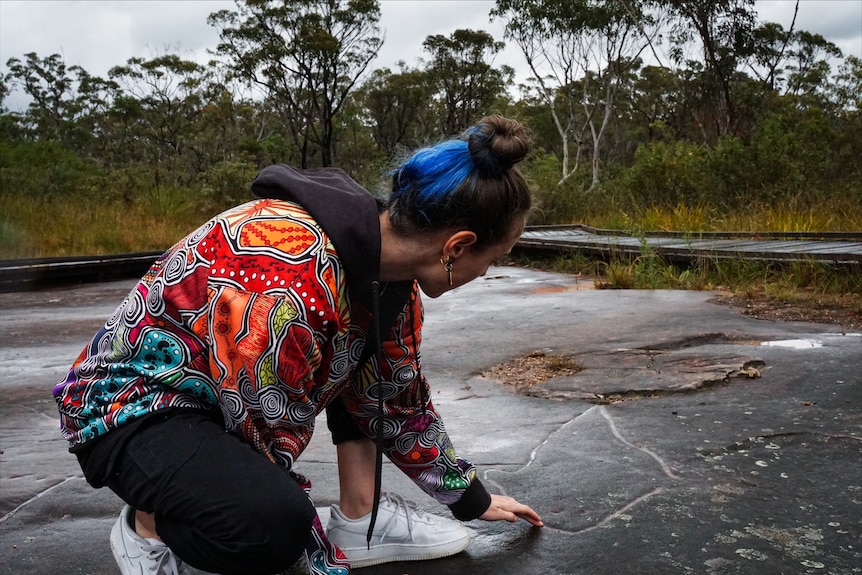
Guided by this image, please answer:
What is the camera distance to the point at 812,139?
14.2 metres

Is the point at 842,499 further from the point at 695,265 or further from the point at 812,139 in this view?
the point at 812,139

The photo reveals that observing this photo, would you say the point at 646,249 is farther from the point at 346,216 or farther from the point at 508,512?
the point at 346,216

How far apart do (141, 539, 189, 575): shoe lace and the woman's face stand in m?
0.70

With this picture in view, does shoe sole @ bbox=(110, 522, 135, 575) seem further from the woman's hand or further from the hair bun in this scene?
the hair bun

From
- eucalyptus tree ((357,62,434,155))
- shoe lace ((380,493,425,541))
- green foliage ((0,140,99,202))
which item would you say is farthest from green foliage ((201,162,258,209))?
shoe lace ((380,493,425,541))

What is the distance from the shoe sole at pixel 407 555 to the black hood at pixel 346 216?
62 cm

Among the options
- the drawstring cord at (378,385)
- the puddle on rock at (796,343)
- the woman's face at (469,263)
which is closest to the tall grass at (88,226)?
the puddle on rock at (796,343)

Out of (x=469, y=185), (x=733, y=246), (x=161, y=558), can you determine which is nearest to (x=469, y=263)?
(x=469, y=185)

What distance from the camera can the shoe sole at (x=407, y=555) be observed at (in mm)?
1838

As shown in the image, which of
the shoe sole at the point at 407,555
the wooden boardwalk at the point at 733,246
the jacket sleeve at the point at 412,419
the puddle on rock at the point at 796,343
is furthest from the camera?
the wooden boardwalk at the point at 733,246

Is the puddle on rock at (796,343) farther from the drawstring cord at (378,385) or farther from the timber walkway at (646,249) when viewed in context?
the drawstring cord at (378,385)

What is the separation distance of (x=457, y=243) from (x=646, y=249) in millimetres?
5811

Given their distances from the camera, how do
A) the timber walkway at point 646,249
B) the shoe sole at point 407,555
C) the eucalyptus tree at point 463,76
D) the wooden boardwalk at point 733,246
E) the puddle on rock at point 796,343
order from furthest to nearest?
the eucalyptus tree at point 463,76 → the timber walkway at point 646,249 → the wooden boardwalk at point 733,246 → the puddle on rock at point 796,343 → the shoe sole at point 407,555

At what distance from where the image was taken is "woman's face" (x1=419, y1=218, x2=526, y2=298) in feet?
5.09
